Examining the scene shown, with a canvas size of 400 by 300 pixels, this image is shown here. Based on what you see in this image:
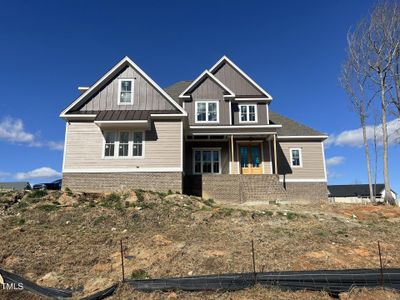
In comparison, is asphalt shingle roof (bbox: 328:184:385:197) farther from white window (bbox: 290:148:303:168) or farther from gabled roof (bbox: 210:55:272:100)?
gabled roof (bbox: 210:55:272:100)

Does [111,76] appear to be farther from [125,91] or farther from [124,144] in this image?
[124,144]

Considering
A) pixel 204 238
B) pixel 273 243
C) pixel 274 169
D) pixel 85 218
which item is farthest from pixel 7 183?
pixel 273 243

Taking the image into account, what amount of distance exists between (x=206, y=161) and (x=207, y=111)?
3.20 meters

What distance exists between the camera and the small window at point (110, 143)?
16234 mm

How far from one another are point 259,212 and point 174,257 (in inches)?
231

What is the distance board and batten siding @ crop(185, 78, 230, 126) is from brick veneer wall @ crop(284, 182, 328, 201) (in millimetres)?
6192

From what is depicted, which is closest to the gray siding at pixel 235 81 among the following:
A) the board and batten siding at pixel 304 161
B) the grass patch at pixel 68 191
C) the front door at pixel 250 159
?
the front door at pixel 250 159

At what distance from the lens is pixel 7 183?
2908 cm

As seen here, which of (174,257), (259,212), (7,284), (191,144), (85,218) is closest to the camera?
(7,284)

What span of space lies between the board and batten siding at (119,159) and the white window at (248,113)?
589cm

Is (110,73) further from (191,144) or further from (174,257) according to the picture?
(174,257)

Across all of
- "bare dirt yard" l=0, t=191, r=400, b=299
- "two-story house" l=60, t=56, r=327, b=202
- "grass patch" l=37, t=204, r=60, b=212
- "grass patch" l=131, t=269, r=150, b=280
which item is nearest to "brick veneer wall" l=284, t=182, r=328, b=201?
"two-story house" l=60, t=56, r=327, b=202

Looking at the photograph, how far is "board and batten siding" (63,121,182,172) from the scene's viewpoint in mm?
16000

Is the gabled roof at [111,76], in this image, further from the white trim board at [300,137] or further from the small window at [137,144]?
the white trim board at [300,137]
